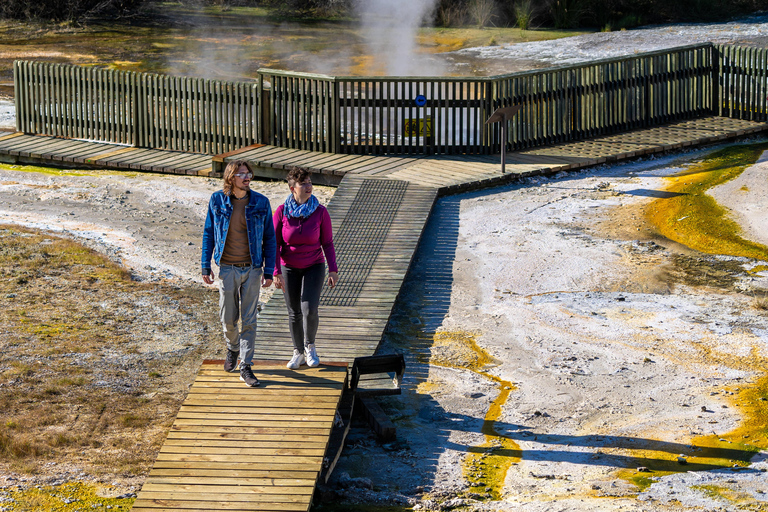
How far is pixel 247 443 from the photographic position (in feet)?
23.2

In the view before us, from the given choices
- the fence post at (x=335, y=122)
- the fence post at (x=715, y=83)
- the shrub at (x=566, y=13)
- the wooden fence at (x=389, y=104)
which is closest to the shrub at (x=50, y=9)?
the shrub at (x=566, y=13)

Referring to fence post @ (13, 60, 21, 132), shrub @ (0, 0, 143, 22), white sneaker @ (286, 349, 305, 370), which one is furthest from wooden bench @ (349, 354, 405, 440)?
shrub @ (0, 0, 143, 22)

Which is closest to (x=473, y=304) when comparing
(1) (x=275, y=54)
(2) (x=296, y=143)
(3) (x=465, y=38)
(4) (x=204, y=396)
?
(4) (x=204, y=396)

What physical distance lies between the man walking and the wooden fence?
8133mm

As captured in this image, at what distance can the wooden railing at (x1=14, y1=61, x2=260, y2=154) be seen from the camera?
55.0 feet

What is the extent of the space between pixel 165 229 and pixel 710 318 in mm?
7224

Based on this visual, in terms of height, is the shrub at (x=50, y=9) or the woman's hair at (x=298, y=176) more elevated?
the shrub at (x=50, y=9)

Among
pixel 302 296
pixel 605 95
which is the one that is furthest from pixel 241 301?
pixel 605 95

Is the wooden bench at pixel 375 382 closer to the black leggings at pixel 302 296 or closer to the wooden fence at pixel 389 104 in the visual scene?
the black leggings at pixel 302 296

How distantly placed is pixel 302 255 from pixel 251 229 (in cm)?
55

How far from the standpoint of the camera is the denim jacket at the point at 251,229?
300 inches

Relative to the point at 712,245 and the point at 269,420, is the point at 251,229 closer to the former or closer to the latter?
the point at 269,420

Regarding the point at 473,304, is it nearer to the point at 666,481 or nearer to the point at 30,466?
the point at 666,481

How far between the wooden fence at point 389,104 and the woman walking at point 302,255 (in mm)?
7864
